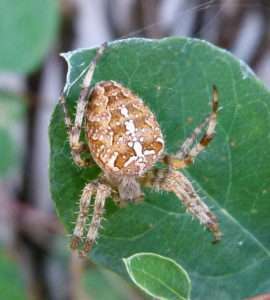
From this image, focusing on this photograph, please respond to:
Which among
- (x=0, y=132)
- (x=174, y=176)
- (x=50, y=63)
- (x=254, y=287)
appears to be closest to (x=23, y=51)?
(x=0, y=132)

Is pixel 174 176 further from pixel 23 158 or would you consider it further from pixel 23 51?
pixel 23 158

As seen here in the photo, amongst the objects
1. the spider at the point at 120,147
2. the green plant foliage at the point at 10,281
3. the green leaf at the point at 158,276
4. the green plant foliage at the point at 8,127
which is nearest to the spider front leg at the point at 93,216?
the spider at the point at 120,147

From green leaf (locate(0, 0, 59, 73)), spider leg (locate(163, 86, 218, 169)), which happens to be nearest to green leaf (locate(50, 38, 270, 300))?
spider leg (locate(163, 86, 218, 169))

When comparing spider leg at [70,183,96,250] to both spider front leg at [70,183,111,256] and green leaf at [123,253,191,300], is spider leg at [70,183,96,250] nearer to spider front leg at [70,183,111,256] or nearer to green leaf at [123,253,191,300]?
spider front leg at [70,183,111,256]

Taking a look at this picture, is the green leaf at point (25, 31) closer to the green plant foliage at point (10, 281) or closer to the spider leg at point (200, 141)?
the green plant foliage at point (10, 281)

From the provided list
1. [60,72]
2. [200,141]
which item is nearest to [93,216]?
[200,141]
